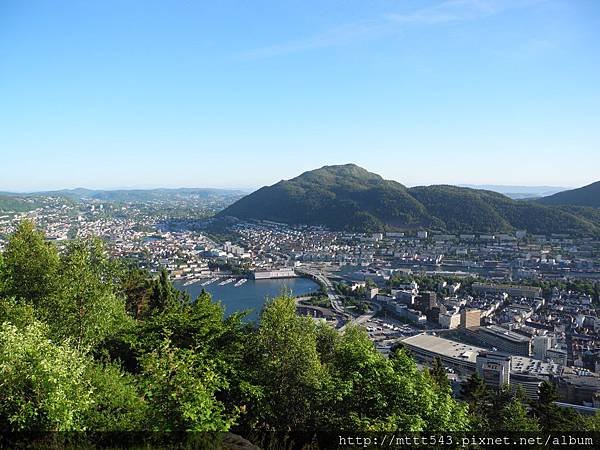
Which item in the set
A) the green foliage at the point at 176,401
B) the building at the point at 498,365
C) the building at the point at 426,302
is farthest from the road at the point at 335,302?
the green foliage at the point at 176,401

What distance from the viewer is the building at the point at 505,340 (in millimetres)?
Answer: 13230

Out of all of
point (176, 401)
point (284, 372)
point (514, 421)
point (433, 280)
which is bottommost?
point (433, 280)

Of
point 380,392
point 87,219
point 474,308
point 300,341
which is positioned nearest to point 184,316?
point 300,341

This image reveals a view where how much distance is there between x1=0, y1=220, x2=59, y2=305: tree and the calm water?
41.7ft

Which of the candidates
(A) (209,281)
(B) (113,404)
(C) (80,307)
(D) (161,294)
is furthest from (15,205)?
(B) (113,404)

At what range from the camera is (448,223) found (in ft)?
130

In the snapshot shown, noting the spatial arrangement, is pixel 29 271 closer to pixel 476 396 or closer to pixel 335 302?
pixel 476 396

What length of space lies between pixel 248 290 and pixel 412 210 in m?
25.0

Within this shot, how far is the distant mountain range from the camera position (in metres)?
37.6

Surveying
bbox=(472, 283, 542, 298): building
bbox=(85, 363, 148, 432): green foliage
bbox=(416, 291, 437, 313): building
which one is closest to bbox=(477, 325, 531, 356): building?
bbox=(416, 291, 437, 313): building

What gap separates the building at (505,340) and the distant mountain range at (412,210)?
24278mm

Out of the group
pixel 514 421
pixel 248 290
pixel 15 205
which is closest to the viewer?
pixel 514 421

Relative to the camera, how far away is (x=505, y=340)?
1380 centimetres

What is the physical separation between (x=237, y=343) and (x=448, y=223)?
38483mm
